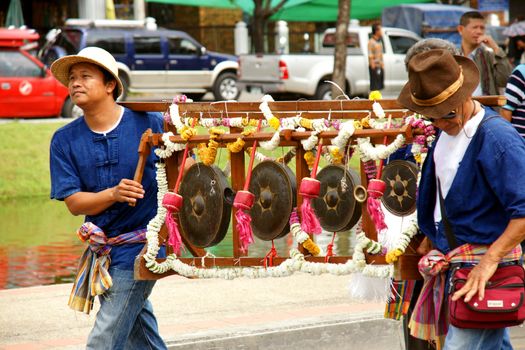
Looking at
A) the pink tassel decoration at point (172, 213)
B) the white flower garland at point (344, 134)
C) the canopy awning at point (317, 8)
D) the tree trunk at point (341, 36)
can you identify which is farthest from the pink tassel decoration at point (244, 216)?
the canopy awning at point (317, 8)

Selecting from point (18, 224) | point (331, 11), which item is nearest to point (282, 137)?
Result: point (18, 224)

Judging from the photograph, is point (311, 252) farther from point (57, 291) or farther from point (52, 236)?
point (52, 236)

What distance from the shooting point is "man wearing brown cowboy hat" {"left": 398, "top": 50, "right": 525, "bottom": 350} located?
4160 millimetres

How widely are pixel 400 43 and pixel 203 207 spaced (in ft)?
70.6

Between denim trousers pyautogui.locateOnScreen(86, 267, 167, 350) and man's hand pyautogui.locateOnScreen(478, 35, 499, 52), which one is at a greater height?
man's hand pyautogui.locateOnScreen(478, 35, 499, 52)

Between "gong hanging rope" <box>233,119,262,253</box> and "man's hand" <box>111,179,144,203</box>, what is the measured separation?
A: 1.55ft

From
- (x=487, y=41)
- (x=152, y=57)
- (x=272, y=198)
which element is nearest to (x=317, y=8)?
(x=152, y=57)

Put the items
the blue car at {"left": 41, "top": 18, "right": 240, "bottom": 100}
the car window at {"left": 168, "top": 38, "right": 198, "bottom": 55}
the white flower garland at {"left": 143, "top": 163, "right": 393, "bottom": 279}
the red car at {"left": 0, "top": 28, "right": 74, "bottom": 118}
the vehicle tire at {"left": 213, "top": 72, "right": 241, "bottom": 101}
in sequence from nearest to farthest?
the white flower garland at {"left": 143, "top": 163, "right": 393, "bottom": 279} < the red car at {"left": 0, "top": 28, "right": 74, "bottom": 118} < the blue car at {"left": 41, "top": 18, "right": 240, "bottom": 100} < the car window at {"left": 168, "top": 38, "right": 198, "bottom": 55} < the vehicle tire at {"left": 213, "top": 72, "right": 241, "bottom": 101}

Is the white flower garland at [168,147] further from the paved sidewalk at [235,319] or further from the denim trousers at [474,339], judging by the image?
the paved sidewalk at [235,319]

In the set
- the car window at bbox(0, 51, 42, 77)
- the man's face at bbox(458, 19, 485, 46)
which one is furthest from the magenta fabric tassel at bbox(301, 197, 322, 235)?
the car window at bbox(0, 51, 42, 77)

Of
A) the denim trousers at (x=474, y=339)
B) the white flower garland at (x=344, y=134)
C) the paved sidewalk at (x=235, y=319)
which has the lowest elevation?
the paved sidewalk at (x=235, y=319)

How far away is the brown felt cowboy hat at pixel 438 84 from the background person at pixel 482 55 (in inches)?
162

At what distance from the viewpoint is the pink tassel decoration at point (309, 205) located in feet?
15.3

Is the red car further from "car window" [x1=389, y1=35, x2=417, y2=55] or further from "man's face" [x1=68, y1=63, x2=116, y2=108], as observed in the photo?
"man's face" [x1=68, y1=63, x2=116, y2=108]
